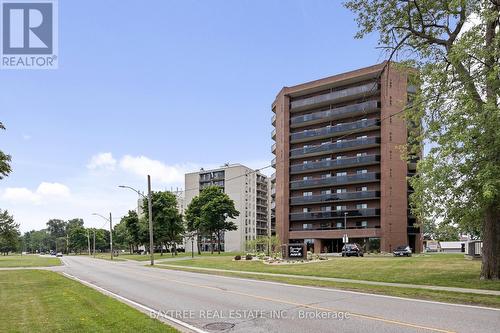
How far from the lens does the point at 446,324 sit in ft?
31.4

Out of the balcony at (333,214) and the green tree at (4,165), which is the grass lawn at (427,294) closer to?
the green tree at (4,165)

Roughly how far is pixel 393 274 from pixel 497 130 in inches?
411

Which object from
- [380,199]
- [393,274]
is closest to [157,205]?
[380,199]

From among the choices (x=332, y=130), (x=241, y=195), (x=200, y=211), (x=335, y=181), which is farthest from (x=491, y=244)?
(x=241, y=195)

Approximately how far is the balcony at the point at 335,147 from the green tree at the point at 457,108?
153 ft

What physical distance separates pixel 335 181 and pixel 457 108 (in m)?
53.3

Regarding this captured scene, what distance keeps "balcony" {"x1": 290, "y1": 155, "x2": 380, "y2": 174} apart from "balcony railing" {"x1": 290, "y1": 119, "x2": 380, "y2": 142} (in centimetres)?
447

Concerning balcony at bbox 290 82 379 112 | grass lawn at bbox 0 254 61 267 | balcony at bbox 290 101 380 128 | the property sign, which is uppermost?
balcony at bbox 290 82 379 112

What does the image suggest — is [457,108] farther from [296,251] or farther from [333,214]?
[333,214]

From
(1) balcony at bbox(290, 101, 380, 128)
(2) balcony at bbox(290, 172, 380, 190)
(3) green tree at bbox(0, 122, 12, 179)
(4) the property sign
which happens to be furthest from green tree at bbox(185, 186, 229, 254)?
(3) green tree at bbox(0, 122, 12, 179)

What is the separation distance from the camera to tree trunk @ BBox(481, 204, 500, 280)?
1853 cm

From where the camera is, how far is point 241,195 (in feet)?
427

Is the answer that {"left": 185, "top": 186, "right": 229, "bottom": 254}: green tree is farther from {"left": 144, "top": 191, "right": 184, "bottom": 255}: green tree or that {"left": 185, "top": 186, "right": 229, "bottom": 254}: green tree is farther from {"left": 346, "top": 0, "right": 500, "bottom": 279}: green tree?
{"left": 346, "top": 0, "right": 500, "bottom": 279}: green tree

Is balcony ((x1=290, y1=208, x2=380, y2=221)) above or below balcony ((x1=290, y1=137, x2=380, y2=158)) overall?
below
